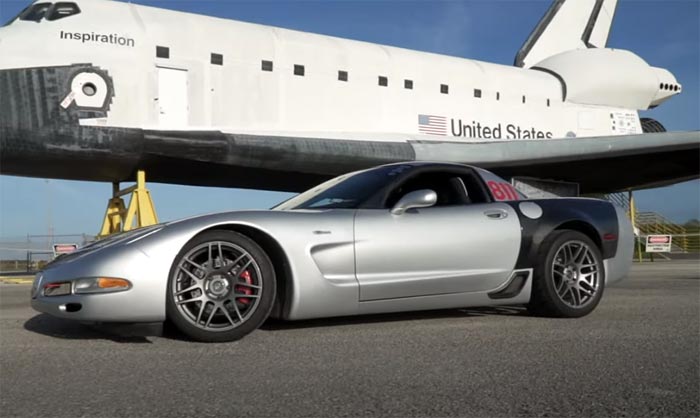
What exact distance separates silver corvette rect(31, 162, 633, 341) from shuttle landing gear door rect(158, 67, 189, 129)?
23.3ft

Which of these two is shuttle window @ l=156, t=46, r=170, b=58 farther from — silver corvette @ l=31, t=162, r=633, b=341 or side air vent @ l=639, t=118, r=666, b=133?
side air vent @ l=639, t=118, r=666, b=133

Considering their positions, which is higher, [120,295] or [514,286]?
[120,295]

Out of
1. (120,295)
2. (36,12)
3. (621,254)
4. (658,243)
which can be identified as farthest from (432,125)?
(120,295)

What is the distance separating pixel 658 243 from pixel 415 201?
17148mm

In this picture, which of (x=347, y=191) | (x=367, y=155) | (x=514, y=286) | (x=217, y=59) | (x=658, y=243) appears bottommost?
(x=658, y=243)

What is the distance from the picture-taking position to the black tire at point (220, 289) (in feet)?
10.8

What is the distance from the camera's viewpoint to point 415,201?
387 cm

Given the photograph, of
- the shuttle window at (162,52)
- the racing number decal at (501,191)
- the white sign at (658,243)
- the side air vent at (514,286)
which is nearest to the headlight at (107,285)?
the side air vent at (514,286)

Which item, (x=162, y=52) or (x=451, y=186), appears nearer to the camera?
(x=451, y=186)

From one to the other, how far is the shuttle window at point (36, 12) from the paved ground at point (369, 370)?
7930mm

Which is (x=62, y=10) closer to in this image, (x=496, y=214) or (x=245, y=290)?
(x=245, y=290)

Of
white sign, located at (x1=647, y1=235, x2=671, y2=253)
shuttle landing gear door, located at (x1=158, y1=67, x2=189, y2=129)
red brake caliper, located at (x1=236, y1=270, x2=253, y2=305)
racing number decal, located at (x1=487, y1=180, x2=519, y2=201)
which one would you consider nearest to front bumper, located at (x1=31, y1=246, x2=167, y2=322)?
red brake caliper, located at (x1=236, y1=270, x2=253, y2=305)

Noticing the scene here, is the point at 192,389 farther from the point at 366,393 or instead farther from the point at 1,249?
the point at 1,249

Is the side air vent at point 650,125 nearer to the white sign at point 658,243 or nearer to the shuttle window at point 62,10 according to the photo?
the white sign at point 658,243
